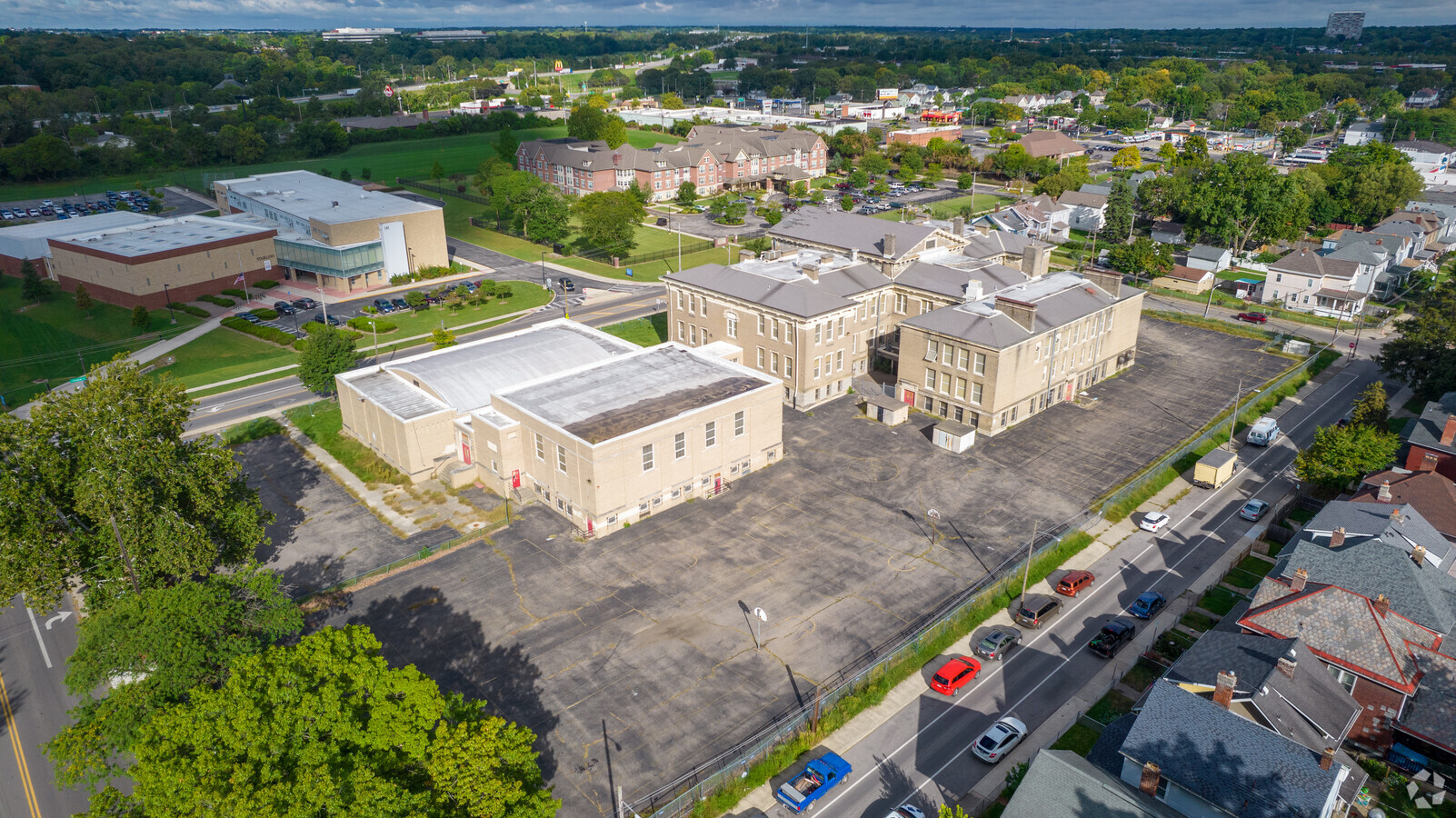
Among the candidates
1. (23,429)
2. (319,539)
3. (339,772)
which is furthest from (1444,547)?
(23,429)

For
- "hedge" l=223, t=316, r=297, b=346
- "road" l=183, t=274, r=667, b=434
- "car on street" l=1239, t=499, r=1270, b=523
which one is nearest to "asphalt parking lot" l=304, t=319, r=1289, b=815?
"car on street" l=1239, t=499, r=1270, b=523

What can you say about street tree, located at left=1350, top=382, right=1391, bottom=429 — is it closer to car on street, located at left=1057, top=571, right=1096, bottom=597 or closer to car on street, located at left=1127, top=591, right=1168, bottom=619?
car on street, located at left=1127, top=591, right=1168, bottom=619

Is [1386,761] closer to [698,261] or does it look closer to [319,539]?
[319,539]

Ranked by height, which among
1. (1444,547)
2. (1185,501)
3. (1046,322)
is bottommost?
(1185,501)

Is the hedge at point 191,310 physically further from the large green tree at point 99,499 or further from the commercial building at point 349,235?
the large green tree at point 99,499

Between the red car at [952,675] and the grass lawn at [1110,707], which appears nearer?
the grass lawn at [1110,707]

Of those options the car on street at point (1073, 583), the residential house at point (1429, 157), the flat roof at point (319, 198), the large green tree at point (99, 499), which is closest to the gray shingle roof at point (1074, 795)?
the car on street at point (1073, 583)

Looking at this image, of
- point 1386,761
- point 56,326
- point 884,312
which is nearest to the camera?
point 1386,761
